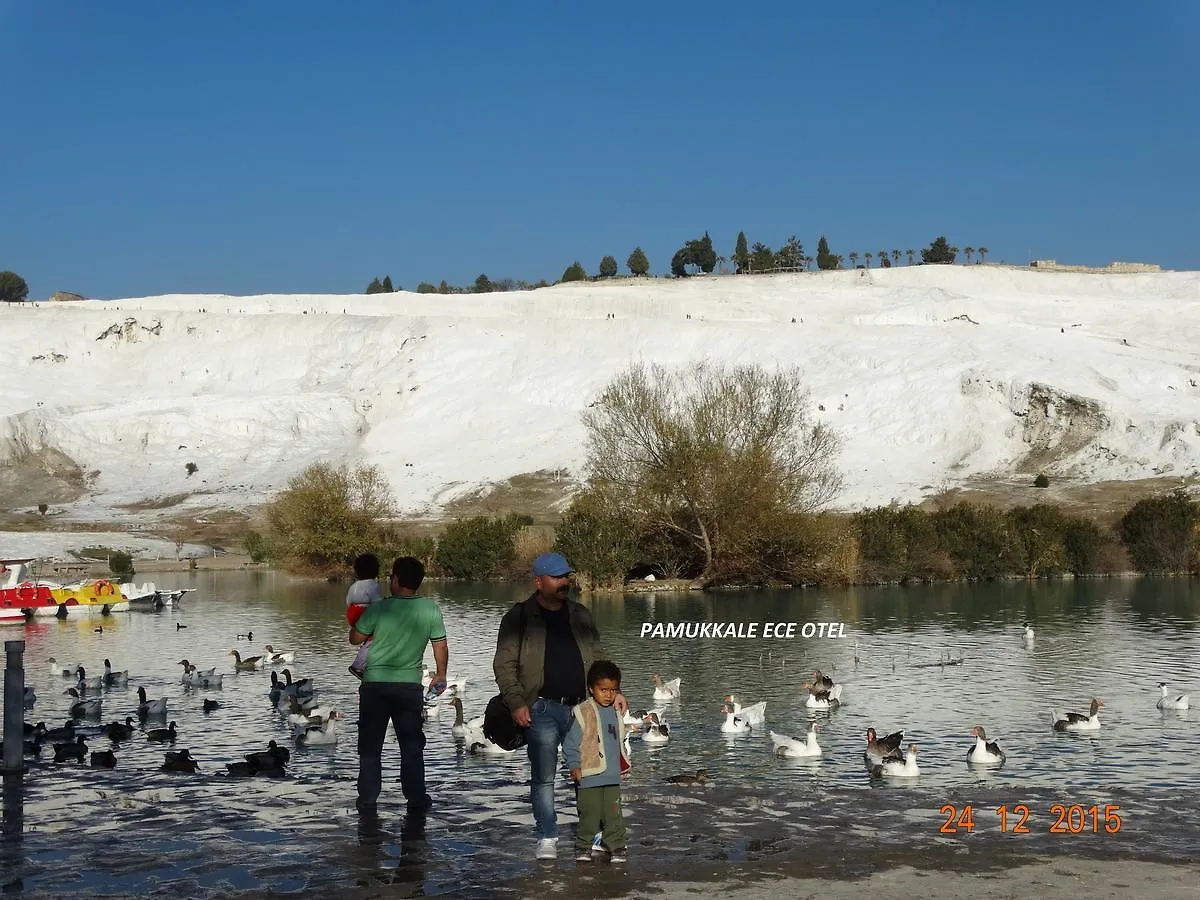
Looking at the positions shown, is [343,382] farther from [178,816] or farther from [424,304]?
[178,816]

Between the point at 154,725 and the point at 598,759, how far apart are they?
11.9 meters

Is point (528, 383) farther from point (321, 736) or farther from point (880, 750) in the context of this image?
point (880, 750)

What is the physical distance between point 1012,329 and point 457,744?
108m

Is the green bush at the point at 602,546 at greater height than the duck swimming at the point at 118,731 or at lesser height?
greater

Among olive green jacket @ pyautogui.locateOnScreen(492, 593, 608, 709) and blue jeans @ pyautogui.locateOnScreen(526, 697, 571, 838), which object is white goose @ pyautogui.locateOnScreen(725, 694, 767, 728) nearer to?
blue jeans @ pyautogui.locateOnScreen(526, 697, 571, 838)

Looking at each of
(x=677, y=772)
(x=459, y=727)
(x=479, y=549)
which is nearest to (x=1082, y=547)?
(x=479, y=549)

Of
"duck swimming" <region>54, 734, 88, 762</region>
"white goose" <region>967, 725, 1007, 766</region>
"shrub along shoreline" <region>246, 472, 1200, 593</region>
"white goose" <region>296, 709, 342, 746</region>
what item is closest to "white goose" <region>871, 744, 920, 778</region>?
"white goose" <region>967, 725, 1007, 766</region>

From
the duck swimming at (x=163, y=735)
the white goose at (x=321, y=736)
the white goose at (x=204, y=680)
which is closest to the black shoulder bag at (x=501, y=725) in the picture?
the white goose at (x=321, y=736)

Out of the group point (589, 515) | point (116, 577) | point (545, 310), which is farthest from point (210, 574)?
point (545, 310)

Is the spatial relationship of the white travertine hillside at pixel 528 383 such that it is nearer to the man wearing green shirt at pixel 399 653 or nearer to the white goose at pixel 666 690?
the white goose at pixel 666 690

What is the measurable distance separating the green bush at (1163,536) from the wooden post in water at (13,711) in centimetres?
5344

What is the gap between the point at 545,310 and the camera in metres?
151

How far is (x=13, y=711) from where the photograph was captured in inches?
630

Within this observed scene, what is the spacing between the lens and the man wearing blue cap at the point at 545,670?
36.9 feet
